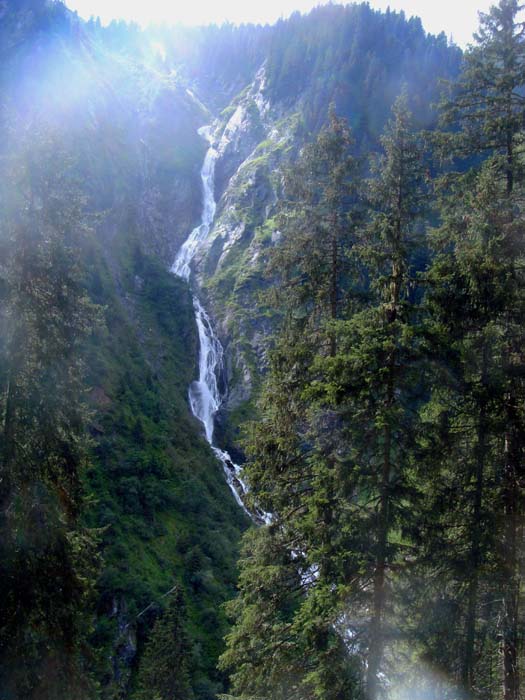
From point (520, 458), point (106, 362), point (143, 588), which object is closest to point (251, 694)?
point (520, 458)

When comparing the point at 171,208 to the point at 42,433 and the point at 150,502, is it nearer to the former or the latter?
the point at 150,502

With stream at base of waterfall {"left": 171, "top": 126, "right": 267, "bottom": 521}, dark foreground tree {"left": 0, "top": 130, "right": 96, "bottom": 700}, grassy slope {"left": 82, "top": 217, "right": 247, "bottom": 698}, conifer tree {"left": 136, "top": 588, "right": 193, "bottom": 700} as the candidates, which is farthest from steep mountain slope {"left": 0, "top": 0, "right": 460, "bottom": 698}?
conifer tree {"left": 136, "top": 588, "right": 193, "bottom": 700}

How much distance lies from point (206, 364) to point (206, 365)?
14 centimetres

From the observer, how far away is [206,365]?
57812 mm

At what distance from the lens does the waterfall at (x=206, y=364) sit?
45.0m

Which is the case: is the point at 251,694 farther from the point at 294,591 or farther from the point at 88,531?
the point at 88,531

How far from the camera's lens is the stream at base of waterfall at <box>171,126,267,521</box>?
44750 mm

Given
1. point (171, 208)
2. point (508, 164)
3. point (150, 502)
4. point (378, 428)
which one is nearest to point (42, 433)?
point (378, 428)

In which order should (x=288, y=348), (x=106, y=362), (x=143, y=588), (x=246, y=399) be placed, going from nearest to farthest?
(x=288, y=348) < (x=143, y=588) < (x=106, y=362) < (x=246, y=399)

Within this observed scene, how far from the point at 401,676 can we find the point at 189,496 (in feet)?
88.8

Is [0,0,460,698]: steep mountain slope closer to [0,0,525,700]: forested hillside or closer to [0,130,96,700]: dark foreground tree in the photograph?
[0,130,96,700]: dark foreground tree

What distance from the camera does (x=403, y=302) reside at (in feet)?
31.1

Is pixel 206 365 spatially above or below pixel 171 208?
below

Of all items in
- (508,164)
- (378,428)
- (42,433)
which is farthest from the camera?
(508,164)
